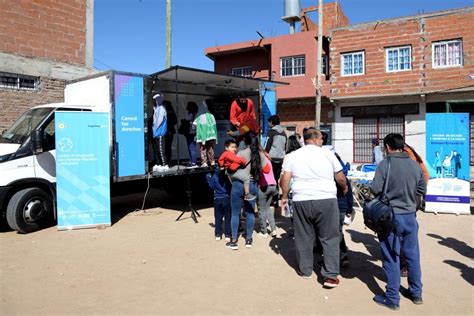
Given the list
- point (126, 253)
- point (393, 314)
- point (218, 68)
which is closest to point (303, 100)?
point (218, 68)

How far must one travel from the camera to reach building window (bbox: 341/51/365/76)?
19344mm

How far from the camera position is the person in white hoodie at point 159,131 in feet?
28.3

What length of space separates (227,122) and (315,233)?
7.76m

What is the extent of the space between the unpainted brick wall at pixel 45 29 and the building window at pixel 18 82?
2.05 ft

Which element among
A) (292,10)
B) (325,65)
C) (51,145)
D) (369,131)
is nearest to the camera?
(51,145)

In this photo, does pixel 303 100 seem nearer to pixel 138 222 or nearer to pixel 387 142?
pixel 138 222

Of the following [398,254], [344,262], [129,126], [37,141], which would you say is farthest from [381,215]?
[37,141]

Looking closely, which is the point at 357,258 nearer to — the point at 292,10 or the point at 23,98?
the point at 23,98

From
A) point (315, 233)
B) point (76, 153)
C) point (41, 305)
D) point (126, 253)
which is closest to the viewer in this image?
point (41, 305)

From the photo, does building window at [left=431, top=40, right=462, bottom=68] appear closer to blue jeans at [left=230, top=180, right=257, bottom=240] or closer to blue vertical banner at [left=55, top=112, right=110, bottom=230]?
blue jeans at [left=230, top=180, right=257, bottom=240]

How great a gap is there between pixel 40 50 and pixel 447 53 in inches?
642

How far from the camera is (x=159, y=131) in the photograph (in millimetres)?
8664

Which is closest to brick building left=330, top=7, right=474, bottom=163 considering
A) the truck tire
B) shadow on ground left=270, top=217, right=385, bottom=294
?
shadow on ground left=270, top=217, right=385, bottom=294

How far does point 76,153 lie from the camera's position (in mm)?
7320
